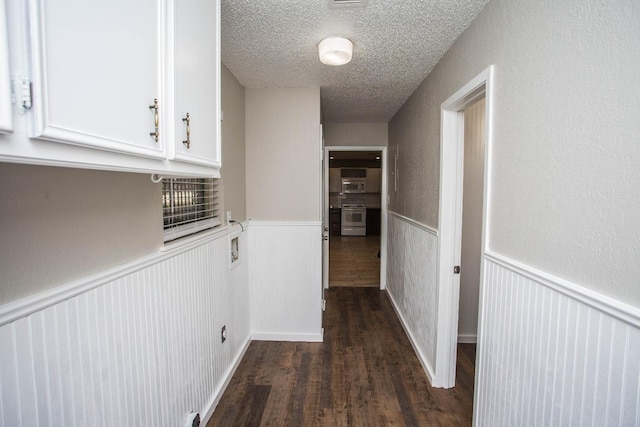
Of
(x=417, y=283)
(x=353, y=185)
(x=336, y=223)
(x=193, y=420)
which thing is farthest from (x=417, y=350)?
(x=353, y=185)

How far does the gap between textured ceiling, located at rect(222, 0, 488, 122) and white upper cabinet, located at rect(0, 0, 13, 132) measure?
129cm

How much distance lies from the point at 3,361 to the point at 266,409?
1.62 meters

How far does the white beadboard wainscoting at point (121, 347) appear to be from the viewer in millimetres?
757

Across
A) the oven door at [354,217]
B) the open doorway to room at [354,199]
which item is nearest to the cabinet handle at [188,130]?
the open doorway to room at [354,199]

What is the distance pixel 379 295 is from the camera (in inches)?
165

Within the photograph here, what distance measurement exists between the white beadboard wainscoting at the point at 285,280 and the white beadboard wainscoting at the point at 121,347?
83cm

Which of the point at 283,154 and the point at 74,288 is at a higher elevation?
the point at 283,154

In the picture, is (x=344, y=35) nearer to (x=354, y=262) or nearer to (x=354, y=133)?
(x=354, y=133)

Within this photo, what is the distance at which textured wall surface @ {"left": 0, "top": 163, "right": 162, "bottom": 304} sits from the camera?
2.43 feet

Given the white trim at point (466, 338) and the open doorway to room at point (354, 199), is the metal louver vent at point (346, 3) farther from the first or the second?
the open doorway to room at point (354, 199)

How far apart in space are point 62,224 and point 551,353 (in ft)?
5.34

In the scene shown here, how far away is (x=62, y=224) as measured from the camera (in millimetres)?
877

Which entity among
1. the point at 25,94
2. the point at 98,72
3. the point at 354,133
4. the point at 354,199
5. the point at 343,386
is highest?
the point at 354,133

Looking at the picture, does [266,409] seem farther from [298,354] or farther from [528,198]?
[528,198]
